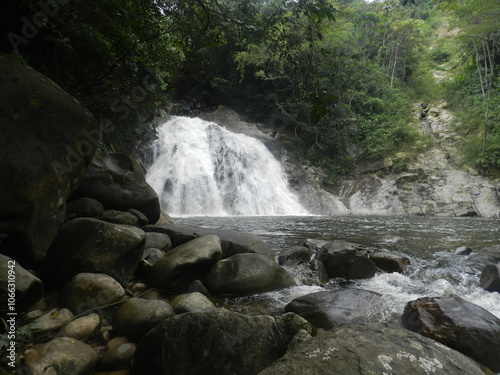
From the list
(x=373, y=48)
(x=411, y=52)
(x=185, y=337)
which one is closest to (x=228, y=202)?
(x=185, y=337)

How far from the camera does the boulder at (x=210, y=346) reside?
204cm

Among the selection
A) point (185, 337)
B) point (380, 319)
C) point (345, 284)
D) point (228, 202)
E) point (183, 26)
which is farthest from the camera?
point (228, 202)

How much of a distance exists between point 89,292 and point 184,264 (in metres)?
1.19

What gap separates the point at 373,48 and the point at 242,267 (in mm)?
28646

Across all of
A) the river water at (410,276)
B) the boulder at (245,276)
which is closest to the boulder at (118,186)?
the boulder at (245,276)

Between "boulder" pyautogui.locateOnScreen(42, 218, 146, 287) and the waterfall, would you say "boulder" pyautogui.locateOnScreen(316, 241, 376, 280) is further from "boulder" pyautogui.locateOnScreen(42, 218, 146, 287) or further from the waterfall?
the waterfall

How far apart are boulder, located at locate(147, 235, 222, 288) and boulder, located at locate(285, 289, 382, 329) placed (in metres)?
1.32

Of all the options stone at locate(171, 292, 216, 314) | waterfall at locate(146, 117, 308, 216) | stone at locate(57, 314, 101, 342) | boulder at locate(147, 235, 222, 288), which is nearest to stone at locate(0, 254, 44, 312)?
stone at locate(57, 314, 101, 342)

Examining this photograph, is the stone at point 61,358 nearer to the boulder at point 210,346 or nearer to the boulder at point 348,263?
the boulder at point 210,346

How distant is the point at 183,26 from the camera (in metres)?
2.93

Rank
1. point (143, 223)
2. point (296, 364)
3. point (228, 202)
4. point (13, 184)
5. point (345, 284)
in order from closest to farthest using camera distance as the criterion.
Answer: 1. point (296, 364)
2. point (13, 184)
3. point (345, 284)
4. point (143, 223)
5. point (228, 202)

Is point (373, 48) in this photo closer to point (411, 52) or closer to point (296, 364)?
point (411, 52)

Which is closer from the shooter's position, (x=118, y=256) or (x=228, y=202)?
(x=118, y=256)

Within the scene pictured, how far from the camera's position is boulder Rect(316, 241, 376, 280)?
4895 millimetres
